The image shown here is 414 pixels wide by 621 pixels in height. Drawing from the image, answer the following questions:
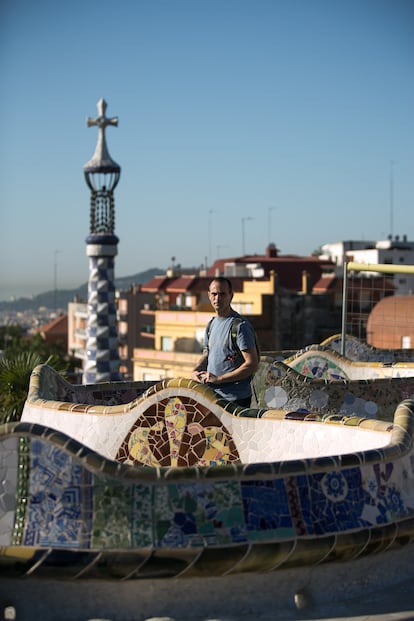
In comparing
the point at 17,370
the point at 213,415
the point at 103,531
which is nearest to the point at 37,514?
the point at 103,531

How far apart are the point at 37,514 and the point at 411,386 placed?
4208 mm

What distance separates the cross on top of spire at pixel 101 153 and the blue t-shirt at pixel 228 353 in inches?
585

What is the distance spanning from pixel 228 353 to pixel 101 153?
15505 mm

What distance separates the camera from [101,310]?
2103 cm

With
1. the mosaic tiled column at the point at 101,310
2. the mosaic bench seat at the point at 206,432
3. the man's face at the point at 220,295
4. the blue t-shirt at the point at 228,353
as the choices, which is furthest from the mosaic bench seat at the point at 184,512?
the mosaic tiled column at the point at 101,310

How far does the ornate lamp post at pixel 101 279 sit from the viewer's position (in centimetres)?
2084

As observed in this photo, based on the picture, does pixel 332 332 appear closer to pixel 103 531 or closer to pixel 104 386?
pixel 104 386

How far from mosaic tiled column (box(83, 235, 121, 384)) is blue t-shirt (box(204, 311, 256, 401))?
14.4 meters

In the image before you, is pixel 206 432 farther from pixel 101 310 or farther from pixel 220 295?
pixel 101 310

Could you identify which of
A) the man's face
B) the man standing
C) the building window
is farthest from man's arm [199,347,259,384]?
the building window

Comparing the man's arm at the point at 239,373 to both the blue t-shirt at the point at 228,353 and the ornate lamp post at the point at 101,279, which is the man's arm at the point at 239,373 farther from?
the ornate lamp post at the point at 101,279

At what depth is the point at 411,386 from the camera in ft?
26.7

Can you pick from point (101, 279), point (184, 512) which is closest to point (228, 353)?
point (184, 512)

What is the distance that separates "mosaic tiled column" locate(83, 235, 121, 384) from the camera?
822 inches
